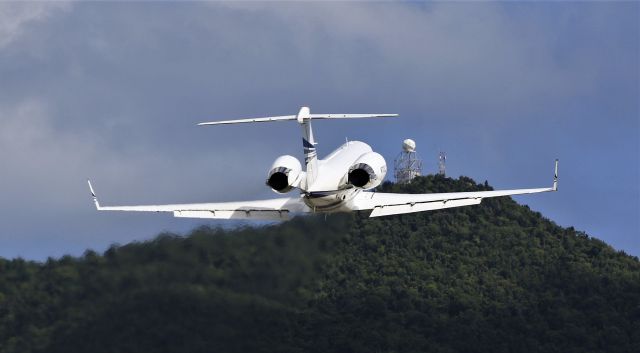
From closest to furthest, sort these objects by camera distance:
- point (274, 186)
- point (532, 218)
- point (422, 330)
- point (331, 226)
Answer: point (274, 186)
point (331, 226)
point (422, 330)
point (532, 218)

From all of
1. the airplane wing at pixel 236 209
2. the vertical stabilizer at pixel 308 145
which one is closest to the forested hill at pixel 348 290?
the airplane wing at pixel 236 209

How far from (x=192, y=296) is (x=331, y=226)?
28.8 feet

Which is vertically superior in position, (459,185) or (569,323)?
(459,185)

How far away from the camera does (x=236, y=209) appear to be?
12006cm

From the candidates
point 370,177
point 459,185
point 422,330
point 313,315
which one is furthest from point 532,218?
point 370,177

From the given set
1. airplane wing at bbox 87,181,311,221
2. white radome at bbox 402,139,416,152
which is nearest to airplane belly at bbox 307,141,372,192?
airplane wing at bbox 87,181,311,221

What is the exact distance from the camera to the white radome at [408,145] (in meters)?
163

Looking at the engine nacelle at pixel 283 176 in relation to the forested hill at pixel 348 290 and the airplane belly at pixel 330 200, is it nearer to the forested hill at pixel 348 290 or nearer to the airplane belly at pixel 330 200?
the airplane belly at pixel 330 200

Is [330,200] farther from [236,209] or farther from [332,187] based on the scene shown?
[236,209]

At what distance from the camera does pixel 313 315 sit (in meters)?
129

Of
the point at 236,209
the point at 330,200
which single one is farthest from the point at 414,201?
the point at 236,209

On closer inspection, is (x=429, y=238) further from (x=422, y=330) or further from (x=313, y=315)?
(x=313, y=315)

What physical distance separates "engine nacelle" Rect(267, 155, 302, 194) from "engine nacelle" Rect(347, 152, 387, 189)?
10.9 ft

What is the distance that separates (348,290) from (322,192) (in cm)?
2497
